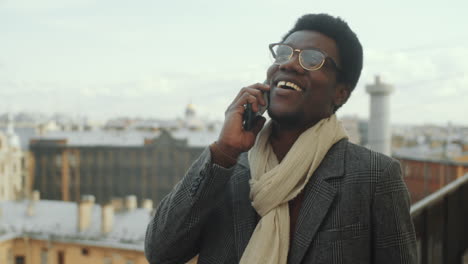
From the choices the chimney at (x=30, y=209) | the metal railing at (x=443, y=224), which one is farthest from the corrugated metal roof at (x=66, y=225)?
the metal railing at (x=443, y=224)

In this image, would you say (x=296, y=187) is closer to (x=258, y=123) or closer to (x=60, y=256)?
(x=258, y=123)

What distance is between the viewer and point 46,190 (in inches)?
1401

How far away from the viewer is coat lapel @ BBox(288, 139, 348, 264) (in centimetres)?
98

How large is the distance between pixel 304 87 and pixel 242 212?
29cm

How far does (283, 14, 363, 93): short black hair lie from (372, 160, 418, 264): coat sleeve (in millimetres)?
244

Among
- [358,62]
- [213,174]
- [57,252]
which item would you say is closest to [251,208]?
[213,174]

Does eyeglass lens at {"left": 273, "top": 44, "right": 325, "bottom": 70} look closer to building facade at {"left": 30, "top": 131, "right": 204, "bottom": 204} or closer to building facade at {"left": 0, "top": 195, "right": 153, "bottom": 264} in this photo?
building facade at {"left": 0, "top": 195, "right": 153, "bottom": 264}

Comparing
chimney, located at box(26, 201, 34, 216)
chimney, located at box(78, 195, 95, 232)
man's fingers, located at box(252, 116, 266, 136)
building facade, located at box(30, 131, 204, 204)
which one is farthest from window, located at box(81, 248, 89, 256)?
man's fingers, located at box(252, 116, 266, 136)

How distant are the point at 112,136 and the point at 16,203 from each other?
8.10 meters

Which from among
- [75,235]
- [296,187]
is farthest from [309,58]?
[75,235]

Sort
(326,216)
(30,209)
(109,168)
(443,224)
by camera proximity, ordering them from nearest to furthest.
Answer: (326,216) < (443,224) < (30,209) < (109,168)

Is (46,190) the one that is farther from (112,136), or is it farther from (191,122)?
(191,122)

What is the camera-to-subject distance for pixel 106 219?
24312 mm

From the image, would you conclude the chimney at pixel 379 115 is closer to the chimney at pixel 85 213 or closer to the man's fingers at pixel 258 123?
the man's fingers at pixel 258 123
